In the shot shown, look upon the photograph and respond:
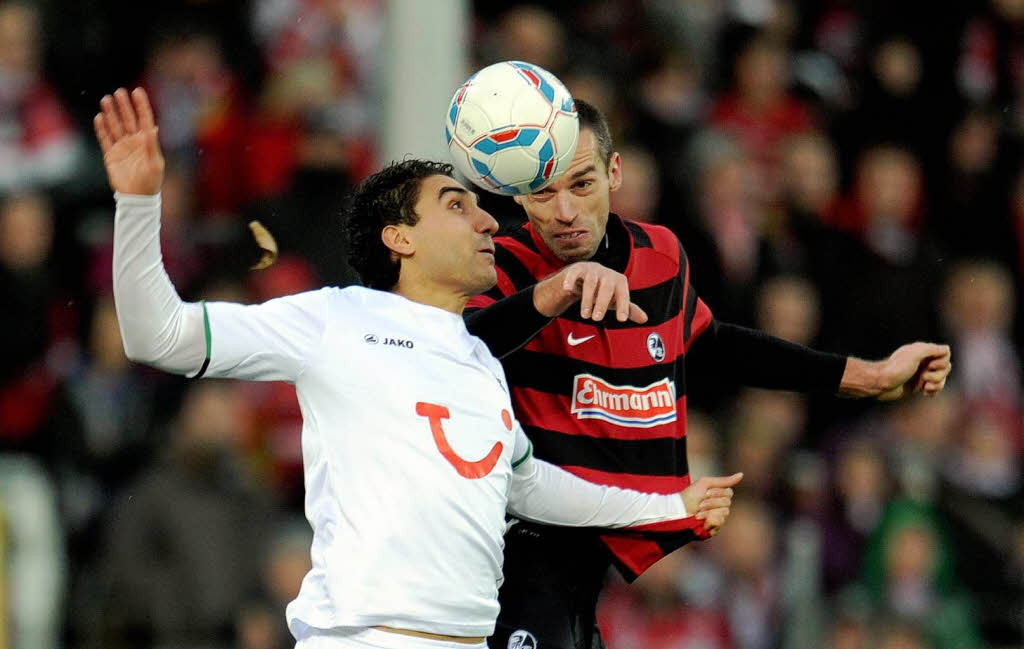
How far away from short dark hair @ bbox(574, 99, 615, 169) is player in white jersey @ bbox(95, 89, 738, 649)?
2.10 feet

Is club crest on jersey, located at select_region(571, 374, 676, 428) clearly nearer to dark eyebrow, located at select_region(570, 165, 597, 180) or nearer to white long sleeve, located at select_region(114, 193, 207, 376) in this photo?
dark eyebrow, located at select_region(570, 165, 597, 180)

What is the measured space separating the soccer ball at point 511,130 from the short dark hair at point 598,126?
0.29 m

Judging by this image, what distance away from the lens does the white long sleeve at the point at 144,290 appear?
459cm

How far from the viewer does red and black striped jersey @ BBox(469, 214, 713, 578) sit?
222 inches

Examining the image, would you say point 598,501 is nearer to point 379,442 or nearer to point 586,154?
point 379,442

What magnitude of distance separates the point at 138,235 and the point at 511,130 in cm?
128

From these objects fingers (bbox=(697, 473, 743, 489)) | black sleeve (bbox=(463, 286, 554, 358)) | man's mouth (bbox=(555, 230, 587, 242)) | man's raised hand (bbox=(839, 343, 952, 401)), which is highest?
man's mouth (bbox=(555, 230, 587, 242))

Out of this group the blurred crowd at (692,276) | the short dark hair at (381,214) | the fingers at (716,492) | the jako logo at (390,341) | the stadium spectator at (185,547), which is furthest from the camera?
the blurred crowd at (692,276)

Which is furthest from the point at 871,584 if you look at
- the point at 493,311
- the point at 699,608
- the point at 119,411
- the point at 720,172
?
the point at 493,311

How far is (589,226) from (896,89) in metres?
6.80

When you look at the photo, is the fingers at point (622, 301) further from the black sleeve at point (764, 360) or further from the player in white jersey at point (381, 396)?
the black sleeve at point (764, 360)

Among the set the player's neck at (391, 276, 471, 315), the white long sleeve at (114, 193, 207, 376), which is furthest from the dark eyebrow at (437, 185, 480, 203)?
the white long sleeve at (114, 193, 207, 376)

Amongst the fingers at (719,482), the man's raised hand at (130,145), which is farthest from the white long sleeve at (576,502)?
the man's raised hand at (130,145)

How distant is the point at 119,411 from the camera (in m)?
9.12
